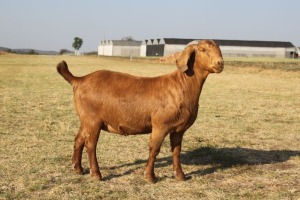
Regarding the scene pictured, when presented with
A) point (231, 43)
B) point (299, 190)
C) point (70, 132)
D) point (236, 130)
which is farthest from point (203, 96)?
point (231, 43)

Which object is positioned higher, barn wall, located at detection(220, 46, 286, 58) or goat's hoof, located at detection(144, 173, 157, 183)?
barn wall, located at detection(220, 46, 286, 58)

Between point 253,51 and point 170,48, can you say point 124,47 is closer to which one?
A: point 170,48

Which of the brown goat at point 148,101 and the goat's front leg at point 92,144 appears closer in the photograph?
the brown goat at point 148,101

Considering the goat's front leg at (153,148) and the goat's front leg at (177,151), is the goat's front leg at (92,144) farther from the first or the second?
the goat's front leg at (177,151)

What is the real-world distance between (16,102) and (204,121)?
7.74 meters

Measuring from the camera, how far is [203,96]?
1895 centimetres

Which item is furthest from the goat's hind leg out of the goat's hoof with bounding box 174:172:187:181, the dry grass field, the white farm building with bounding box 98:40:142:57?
the white farm building with bounding box 98:40:142:57

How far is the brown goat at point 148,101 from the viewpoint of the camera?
240 inches

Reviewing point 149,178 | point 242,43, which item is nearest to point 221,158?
point 149,178

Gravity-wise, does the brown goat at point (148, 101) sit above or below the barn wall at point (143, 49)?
below

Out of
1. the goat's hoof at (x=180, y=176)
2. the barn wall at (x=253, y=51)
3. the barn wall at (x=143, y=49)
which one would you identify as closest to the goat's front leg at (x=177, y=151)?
the goat's hoof at (x=180, y=176)

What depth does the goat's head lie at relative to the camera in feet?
19.5

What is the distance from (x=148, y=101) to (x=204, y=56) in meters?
1.15

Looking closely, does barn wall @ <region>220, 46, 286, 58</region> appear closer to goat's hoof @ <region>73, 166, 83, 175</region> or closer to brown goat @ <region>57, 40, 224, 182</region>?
brown goat @ <region>57, 40, 224, 182</region>
